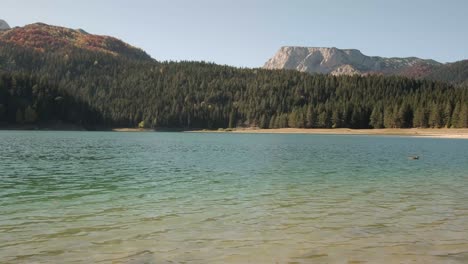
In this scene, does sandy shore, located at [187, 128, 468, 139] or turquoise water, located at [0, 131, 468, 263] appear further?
sandy shore, located at [187, 128, 468, 139]

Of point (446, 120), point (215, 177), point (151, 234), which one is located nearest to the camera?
point (151, 234)

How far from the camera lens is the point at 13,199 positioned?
868 inches

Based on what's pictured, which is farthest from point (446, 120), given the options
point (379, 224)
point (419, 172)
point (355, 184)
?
point (379, 224)

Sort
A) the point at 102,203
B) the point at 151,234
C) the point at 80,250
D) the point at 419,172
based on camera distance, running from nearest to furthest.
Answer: the point at 80,250, the point at 151,234, the point at 102,203, the point at 419,172

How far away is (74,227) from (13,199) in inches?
296

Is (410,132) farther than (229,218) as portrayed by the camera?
Yes

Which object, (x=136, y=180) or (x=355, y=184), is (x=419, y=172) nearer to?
(x=355, y=184)

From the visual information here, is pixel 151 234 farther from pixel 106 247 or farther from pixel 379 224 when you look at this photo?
pixel 379 224

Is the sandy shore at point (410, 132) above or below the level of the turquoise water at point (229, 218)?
above

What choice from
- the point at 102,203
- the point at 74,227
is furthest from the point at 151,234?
the point at 102,203

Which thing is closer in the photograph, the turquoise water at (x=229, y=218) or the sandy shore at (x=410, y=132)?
the turquoise water at (x=229, y=218)

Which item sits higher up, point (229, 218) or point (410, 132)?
point (410, 132)

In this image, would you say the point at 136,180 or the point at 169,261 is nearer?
the point at 169,261

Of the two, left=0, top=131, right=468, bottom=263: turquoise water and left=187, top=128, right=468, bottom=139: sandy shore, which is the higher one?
left=187, top=128, right=468, bottom=139: sandy shore
